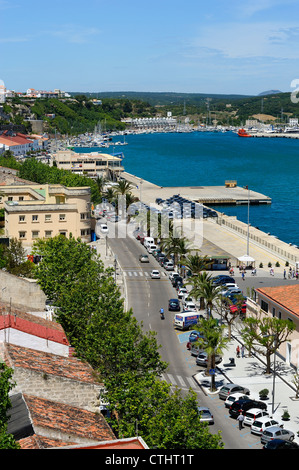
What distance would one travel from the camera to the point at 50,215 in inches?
2945

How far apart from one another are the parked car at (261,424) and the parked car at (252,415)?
21.3 inches

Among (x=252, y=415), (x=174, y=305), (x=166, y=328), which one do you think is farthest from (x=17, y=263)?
(x=252, y=415)

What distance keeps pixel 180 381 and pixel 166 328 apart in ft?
33.7

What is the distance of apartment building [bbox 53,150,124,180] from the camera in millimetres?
A: 146000

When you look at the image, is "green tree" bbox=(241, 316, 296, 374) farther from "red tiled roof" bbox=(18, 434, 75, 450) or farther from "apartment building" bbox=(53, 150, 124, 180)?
"apartment building" bbox=(53, 150, 124, 180)

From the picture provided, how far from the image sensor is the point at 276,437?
102ft

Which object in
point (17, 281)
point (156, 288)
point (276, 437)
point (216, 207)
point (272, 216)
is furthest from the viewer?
point (216, 207)

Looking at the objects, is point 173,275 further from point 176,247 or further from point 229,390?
point 229,390

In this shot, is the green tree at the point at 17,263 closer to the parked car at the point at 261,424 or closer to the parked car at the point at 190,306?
the parked car at the point at 190,306

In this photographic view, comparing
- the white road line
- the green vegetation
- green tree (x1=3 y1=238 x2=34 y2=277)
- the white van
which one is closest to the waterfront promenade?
the white van

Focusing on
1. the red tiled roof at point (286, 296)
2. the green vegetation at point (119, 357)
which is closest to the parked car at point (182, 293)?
the red tiled roof at point (286, 296)

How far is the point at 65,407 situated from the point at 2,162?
360 feet
